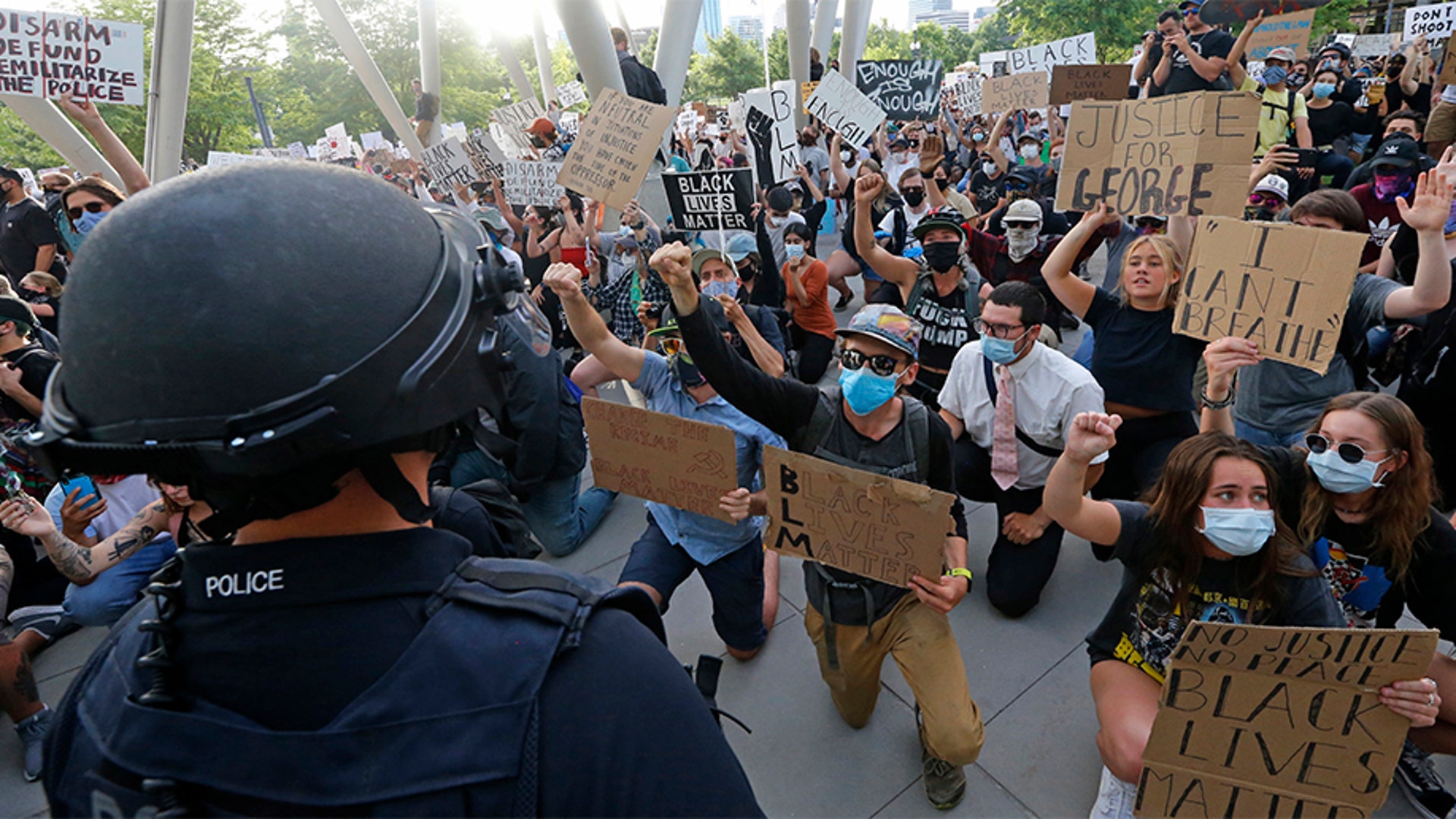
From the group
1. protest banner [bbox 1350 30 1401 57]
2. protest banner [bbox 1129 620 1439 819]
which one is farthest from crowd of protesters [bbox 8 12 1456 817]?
protest banner [bbox 1350 30 1401 57]

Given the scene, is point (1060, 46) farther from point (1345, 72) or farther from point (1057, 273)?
point (1057, 273)

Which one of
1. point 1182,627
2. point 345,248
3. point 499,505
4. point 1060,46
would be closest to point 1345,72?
point 1060,46

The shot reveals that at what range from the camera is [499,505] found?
2475 mm

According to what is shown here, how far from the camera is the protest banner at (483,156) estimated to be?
30.6 ft

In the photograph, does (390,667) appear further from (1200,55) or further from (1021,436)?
(1200,55)

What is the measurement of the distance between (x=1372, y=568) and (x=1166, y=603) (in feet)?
2.36

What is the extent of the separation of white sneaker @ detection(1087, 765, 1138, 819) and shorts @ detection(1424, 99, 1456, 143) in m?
7.15

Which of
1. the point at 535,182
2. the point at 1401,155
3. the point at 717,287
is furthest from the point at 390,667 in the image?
the point at 535,182

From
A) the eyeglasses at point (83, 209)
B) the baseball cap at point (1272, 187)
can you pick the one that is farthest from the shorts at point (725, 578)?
the eyeglasses at point (83, 209)

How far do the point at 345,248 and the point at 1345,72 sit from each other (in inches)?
528

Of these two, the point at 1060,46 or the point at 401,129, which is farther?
the point at 401,129

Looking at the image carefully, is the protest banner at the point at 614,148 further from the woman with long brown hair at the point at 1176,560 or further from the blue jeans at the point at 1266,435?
the blue jeans at the point at 1266,435

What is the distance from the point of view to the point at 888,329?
9.37 feet

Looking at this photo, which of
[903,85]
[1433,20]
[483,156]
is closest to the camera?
[483,156]
